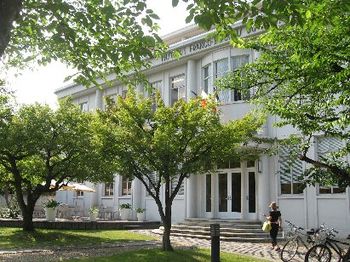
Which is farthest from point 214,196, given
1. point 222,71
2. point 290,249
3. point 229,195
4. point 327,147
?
point 290,249

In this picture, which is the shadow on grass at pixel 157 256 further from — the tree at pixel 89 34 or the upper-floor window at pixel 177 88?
the upper-floor window at pixel 177 88

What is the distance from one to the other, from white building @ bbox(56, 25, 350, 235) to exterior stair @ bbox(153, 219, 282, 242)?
4.85ft

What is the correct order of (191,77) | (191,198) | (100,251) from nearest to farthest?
(100,251)
(191,198)
(191,77)

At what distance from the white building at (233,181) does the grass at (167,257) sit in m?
5.44

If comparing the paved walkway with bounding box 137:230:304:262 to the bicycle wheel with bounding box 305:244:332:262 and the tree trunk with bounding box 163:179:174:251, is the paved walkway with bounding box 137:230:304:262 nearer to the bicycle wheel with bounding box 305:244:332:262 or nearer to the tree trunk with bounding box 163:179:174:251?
the bicycle wheel with bounding box 305:244:332:262

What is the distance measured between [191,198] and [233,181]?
2.70 m

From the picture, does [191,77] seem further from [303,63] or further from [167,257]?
[303,63]

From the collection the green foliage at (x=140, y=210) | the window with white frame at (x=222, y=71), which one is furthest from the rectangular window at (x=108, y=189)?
the window with white frame at (x=222, y=71)

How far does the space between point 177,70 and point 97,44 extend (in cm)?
2009

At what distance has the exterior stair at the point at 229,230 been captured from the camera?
1905 centimetres

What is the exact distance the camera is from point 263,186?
21859mm

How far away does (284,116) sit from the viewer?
9602 mm

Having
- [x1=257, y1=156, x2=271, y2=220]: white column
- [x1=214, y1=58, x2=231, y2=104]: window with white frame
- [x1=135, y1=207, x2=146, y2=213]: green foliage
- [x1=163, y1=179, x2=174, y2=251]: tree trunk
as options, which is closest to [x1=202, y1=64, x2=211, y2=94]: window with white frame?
[x1=214, y1=58, x2=231, y2=104]: window with white frame

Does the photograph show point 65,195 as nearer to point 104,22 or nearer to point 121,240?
point 121,240
